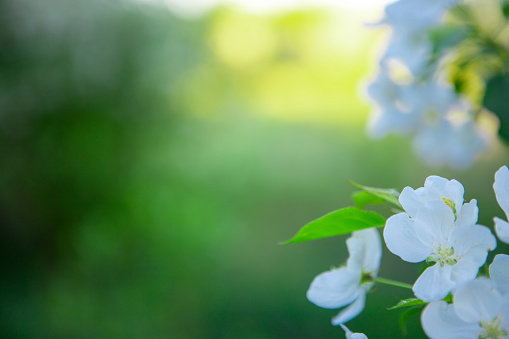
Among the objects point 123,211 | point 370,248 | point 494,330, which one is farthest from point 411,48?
point 123,211

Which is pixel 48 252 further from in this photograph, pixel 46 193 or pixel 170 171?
pixel 170 171

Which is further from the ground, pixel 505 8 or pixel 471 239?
pixel 505 8

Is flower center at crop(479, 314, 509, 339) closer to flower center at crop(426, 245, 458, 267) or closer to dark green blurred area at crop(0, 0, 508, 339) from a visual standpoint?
flower center at crop(426, 245, 458, 267)

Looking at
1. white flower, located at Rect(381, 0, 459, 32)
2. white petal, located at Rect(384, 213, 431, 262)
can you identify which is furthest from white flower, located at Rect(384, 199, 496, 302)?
white flower, located at Rect(381, 0, 459, 32)

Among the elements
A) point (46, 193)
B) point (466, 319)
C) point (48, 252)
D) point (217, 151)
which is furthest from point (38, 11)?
point (466, 319)

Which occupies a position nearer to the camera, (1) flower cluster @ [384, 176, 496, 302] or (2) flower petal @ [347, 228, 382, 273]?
(1) flower cluster @ [384, 176, 496, 302]

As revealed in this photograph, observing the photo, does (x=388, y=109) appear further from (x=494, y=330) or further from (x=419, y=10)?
(x=494, y=330)
